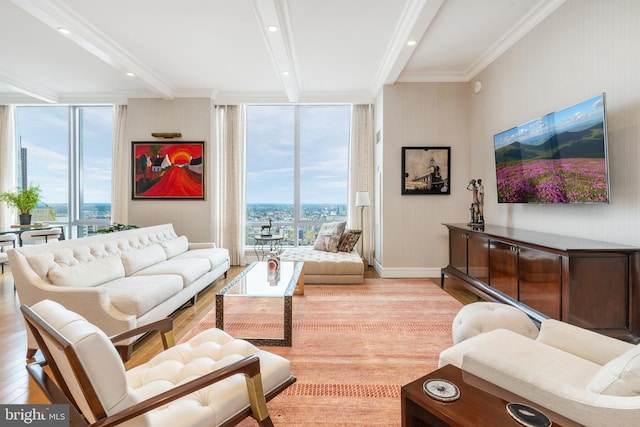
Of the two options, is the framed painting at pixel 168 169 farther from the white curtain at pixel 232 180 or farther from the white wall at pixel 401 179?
the white wall at pixel 401 179

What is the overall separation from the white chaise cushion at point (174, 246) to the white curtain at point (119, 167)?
68.1 inches

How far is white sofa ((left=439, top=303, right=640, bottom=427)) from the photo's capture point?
2.81ft

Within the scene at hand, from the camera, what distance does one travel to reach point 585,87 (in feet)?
8.39

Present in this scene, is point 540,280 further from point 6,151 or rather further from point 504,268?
point 6,151

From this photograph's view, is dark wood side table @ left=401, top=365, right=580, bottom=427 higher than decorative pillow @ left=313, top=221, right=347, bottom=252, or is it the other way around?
decorative pillow @ left=313, top=221, right=347, bottom=252

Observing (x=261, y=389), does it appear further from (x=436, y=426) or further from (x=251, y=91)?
(x=251, y=91)

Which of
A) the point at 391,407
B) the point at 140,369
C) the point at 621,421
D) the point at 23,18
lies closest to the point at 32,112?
the point at 23,18

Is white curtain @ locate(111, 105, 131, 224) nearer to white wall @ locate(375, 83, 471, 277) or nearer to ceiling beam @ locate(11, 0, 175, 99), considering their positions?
ceiling beam @ locate(11, 0, 175, 99)

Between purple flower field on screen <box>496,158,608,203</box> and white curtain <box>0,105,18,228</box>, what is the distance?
26.2 ft

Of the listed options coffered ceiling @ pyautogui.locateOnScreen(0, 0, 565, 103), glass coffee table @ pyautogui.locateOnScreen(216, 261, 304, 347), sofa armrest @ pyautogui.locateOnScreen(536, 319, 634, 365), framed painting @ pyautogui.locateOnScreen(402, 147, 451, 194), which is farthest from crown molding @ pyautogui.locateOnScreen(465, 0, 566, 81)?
glass coffee table @ pyautogui.locateOnScreen(216, 261, 304, 347)

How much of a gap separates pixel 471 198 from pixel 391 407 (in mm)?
3616

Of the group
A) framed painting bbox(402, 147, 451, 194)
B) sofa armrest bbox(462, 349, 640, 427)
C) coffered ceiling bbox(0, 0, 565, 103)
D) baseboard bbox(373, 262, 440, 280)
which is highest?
coffered ceiling bbox(0, 0, 565, 103)

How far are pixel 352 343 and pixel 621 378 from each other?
6.00ft

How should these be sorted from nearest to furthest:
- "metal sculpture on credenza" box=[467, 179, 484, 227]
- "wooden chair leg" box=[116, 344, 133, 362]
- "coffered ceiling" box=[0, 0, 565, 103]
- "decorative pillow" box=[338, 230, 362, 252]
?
"wooden chair leg" box=[116, 344, 133, 362] → "coffered ceiling" box=[0, 0, 565, 103] → "metal sculpture on credenza" box=[467, 179, 484, 227] → "decorative pillow" box=[338, 230, 362, 252]
